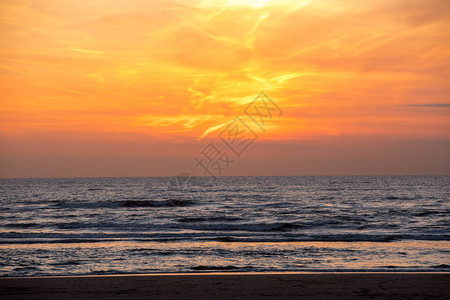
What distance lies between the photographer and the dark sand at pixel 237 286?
8758 mm

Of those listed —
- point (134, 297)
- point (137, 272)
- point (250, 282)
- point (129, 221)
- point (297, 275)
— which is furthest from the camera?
point (129, 221)

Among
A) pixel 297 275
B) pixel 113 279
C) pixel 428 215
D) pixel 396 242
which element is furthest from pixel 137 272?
pixel 428 215

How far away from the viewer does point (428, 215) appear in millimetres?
36156

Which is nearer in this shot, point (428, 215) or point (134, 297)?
point (134, 297)

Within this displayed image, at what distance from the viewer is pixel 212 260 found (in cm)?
1451

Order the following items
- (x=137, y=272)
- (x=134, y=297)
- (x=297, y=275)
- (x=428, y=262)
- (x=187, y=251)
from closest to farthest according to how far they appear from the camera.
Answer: (x=134, y=297)
(x=297, y=275)
(x=137, y=272)
(x=428, y=262)
(x=187, y=251)

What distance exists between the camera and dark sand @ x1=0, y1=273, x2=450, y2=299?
8758 millimetres

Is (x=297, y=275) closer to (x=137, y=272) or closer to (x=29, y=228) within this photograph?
(x=137, y=272)

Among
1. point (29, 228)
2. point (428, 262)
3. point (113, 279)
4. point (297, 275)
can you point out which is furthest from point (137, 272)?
point (29, 228)

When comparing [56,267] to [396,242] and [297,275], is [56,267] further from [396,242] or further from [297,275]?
[396,242]

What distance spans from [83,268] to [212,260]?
3910 millimetres

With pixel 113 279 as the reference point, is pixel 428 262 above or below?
below

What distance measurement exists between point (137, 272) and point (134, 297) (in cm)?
371

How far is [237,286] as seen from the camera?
31.5ft
